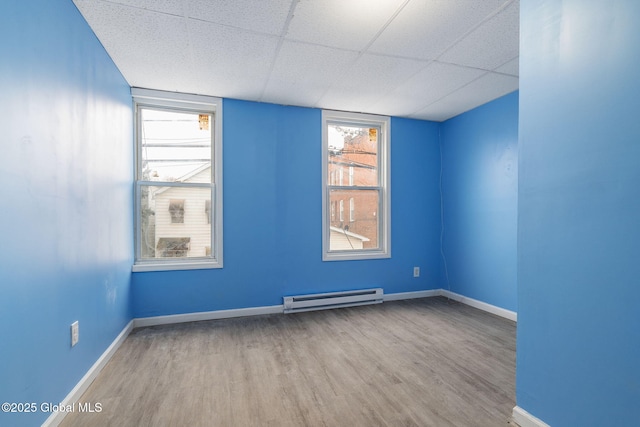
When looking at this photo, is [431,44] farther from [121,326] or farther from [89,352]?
[121,326]

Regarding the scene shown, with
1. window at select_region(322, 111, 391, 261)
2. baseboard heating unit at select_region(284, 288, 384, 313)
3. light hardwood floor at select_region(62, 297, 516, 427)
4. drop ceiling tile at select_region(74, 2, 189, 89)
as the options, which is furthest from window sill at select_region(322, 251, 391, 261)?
drop ceiling tile at select_region(74, 2, 189, 89)

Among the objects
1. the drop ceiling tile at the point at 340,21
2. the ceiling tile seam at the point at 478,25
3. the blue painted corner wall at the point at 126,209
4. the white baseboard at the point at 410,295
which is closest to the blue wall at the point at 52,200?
the blue painted corner wall at the point at 126,209

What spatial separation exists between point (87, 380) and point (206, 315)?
1.31 meters

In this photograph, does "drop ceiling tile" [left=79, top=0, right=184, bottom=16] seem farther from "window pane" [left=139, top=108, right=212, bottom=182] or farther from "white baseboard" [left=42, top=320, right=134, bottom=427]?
"white baseboard" [left=42, top=320, right=134, bottom=427]

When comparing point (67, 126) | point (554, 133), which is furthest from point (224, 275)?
point (554, 133)

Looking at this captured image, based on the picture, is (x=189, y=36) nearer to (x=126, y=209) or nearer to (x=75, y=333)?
(x=126, y=209)

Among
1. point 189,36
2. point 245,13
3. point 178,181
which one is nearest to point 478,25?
point 245,13

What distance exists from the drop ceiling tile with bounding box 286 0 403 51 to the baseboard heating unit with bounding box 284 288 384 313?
2.63m

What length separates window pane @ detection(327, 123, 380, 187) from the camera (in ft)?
12.5

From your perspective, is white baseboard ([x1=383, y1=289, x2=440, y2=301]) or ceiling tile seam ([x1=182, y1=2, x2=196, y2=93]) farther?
white baseboard ([x1=383, y1=289, x2=440, y2=301])

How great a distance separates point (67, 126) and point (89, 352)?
4.87 feet

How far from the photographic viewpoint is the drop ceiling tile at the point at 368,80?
2.52 m

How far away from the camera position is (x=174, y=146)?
10.8ft

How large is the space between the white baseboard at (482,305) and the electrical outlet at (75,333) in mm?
3552
